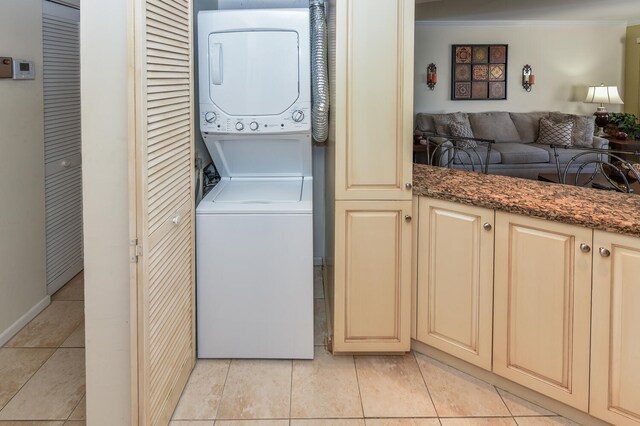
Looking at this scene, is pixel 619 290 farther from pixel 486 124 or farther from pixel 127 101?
pixel 486 124

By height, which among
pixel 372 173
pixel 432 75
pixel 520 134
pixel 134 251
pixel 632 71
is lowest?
pixel 134 251

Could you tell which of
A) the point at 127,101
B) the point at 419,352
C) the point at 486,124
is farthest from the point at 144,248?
the point at 486,124

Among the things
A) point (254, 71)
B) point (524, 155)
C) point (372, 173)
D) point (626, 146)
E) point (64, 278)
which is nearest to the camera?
point (372, 173)

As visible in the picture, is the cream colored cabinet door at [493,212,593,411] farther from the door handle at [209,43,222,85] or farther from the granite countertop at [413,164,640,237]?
the door handle at [209,43,222,85]

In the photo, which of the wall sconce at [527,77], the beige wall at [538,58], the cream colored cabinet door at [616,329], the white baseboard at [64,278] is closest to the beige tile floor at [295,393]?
the cream colored cabinet door at [616,329]

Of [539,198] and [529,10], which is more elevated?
[529,10]

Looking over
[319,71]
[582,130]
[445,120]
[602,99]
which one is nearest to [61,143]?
[319,71]

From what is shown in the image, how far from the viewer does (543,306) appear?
188 cm

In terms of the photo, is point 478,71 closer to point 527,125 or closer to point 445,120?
point 527,125

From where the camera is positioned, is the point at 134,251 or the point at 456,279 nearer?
the point at 134,251

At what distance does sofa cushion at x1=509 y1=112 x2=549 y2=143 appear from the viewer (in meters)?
6.89

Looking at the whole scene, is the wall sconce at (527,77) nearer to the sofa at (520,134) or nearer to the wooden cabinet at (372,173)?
the sofa at (520,134)

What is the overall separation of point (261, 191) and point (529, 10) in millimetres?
Result: 5217

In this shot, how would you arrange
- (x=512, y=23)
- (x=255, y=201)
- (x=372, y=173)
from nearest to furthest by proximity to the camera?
(x=372, y=173) → (x=255, y=201) → (x=512, y=23)
